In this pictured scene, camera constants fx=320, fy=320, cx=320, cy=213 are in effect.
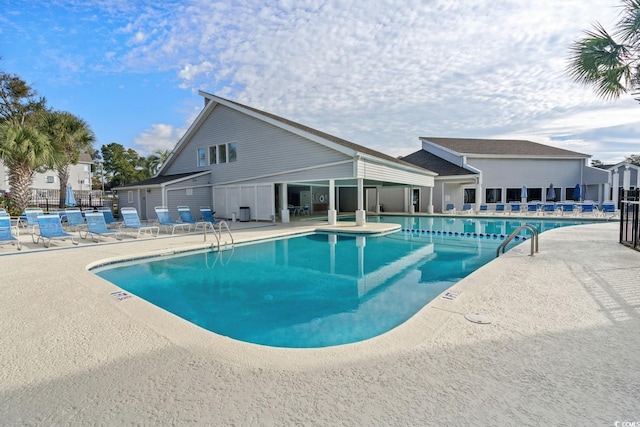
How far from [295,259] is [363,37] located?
27.6ft

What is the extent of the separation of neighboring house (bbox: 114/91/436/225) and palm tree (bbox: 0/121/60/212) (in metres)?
5.14

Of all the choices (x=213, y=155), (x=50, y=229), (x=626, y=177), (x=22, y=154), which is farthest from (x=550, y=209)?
(x=22, y=154)

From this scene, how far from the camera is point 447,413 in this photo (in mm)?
2104

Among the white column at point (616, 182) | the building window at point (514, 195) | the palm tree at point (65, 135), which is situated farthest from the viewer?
the building window at point (514, 195)

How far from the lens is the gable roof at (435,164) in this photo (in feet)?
83.8

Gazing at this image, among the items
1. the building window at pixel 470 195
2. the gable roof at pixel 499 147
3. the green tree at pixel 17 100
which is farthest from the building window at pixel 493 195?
the green tree at pixel 17 100

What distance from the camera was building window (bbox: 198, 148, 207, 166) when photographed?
21609 mm

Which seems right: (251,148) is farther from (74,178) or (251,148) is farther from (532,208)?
(74,178)

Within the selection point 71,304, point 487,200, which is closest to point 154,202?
point 71,304

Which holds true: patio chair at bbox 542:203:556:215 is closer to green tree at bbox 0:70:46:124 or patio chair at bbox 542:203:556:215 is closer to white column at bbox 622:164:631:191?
white column at bbox 622:164:631:191

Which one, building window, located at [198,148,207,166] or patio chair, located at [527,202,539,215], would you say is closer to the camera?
building window, located at [198,148,207,166]

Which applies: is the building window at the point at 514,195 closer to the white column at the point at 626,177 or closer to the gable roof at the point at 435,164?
the gable roof at the point at 435,164

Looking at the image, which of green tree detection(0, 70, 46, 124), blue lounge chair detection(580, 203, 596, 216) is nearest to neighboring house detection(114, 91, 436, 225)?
green tree detection(0, 70, 46, 124)

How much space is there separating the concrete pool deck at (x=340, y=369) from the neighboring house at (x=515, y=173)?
943 inches
